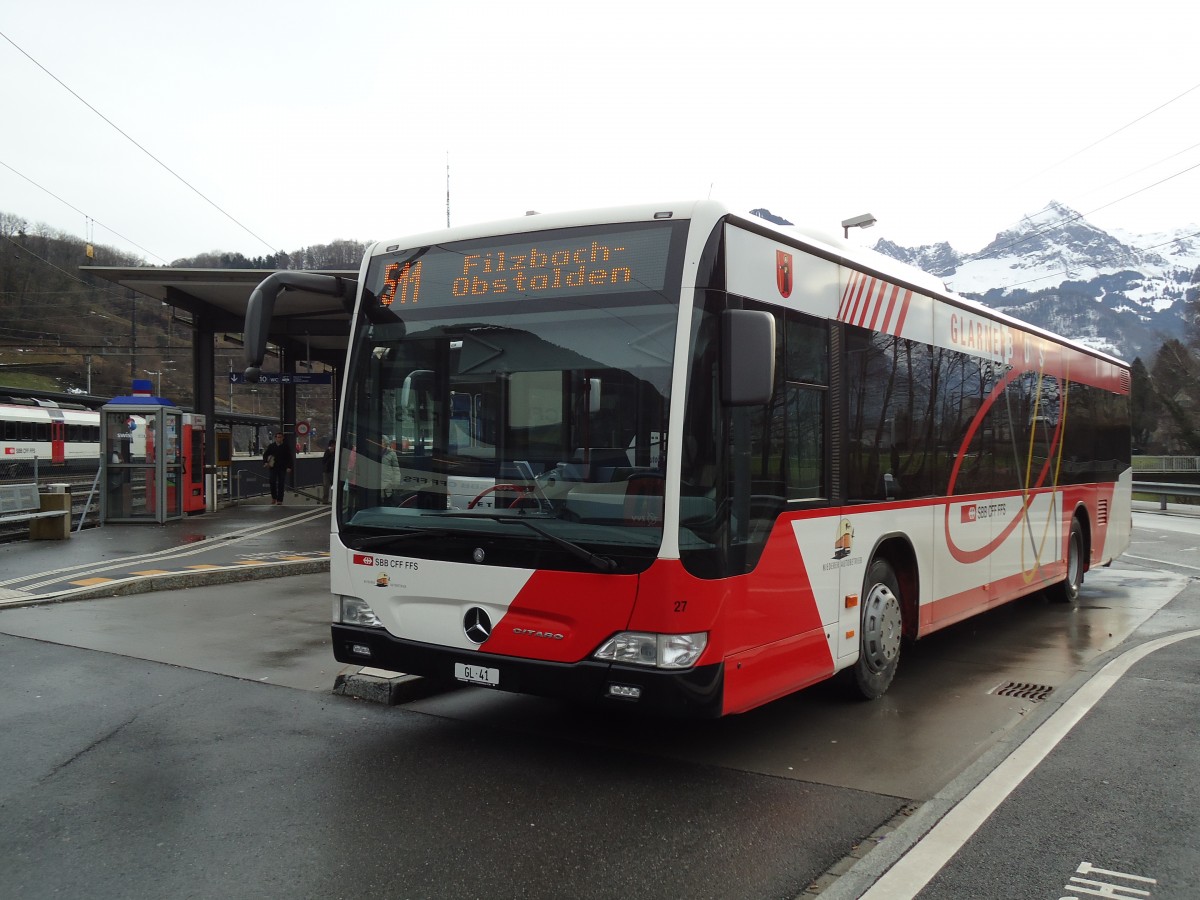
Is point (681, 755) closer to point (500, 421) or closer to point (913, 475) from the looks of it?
point (500, 421)

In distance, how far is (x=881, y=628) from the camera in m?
6.65

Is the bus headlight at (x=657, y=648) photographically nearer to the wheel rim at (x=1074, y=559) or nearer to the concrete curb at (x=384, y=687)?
the concrete curb at (x=384, y=687)

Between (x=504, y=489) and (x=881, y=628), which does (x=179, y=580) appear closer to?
(x=504, y=489)

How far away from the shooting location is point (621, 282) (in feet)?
16.6

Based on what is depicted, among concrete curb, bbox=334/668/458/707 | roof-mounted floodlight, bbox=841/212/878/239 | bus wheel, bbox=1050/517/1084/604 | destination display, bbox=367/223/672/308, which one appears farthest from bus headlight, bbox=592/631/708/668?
bus wheel, bbox=1050/517/1084/604

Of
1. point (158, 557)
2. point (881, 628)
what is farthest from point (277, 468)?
point (881, 628)

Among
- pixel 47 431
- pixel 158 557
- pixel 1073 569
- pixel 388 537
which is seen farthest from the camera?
pixel 47 431

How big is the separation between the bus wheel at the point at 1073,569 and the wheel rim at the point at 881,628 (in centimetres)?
528

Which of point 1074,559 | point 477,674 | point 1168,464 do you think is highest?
point 1168,464

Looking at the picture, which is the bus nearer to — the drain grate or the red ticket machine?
the drain grate

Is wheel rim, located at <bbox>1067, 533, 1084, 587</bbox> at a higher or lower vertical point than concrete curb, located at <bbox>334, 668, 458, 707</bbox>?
higher

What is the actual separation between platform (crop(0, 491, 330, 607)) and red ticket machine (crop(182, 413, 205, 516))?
0.39 m

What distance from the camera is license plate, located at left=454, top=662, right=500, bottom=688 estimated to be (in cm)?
517

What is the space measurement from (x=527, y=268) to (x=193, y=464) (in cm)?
1714
